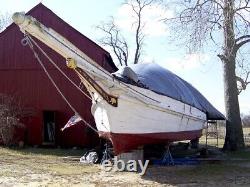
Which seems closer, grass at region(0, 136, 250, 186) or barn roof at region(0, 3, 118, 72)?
grass at region(0, 136, 250, 186)

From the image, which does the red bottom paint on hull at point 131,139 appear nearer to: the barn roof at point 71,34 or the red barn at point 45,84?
the red barn at point 45,84

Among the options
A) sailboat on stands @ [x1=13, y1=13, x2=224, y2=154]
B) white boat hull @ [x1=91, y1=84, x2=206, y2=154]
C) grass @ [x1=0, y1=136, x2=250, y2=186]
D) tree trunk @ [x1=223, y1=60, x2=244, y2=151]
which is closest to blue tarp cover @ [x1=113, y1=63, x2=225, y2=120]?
sailboat on stands @ [x1=13, y1=13, x2=224, y2=154]

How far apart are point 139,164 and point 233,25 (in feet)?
24.4

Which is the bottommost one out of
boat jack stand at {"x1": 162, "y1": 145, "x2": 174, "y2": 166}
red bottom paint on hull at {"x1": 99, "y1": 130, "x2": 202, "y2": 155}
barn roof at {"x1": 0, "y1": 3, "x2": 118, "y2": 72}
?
boat jack stand at {"x1": 162, "y1": 145, "x2": 174, "y2": 166}

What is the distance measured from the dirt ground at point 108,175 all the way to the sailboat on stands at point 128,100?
1.06 meters

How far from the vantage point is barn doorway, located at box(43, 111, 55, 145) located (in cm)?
2177

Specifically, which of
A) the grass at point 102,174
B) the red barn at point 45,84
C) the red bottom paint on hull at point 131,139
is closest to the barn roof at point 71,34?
the red barn at point 45,84

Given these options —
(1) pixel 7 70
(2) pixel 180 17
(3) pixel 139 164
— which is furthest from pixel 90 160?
(1) pixel 7 70

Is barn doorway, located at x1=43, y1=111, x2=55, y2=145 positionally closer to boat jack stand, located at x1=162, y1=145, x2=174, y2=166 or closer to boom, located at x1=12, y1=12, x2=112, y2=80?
boat jack stand, located at x1=162, y1=145, x2=174, y2=166

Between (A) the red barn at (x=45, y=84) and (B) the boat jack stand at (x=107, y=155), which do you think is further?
(A) the red barn at (x=45, y=84)

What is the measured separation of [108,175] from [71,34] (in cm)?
1039

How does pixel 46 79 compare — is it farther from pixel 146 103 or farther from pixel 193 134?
pixel 146 103

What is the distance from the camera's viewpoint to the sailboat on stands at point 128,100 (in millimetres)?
11463

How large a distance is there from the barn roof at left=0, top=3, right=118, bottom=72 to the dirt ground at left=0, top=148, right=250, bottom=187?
266 inches
